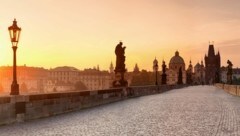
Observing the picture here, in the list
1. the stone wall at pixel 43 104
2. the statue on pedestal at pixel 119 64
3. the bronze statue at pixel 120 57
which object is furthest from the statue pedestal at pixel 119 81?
the stone wall at pixel 43 104

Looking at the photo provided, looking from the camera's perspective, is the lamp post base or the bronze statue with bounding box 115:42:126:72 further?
the bronze statue with bounding box 115:42:126:72

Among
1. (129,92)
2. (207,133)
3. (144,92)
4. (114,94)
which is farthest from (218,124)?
(144,92)

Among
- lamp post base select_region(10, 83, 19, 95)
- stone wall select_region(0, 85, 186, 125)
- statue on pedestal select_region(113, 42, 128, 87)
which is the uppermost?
statue on pedestal select_region(113, 42, 128, 87)

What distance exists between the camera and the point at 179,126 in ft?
40.9

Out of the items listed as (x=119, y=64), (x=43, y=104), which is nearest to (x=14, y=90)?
(x=43, y=104)

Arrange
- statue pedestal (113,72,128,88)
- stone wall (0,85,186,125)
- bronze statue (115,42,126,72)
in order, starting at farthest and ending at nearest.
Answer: bronze statue (115,42,126,72) < statue pedestal (113,72,128,88) < stone wall (0,85,186,125)

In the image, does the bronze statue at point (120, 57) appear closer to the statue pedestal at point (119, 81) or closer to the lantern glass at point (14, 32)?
the statue pedestal at point (119, 81)

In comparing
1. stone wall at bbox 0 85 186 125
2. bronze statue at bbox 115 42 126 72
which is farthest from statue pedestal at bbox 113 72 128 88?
stone wall at bbox 0 85 186 125

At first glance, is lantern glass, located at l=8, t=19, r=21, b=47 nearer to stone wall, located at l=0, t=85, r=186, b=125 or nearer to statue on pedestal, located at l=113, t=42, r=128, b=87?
stone wall, located at l=0, t=85, r=186, b=125

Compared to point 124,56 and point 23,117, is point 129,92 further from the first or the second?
point 23,117

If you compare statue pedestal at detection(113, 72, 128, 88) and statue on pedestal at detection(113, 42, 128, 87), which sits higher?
statue on pedestal at detection(113, 42, 128, 87)

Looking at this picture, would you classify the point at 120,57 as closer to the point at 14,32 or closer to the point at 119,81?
the point at 119,81

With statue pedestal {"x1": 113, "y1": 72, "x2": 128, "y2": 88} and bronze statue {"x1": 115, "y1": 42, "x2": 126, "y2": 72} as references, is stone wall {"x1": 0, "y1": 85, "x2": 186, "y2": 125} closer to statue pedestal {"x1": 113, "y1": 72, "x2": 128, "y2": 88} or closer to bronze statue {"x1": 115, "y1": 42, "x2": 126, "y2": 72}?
statue pedestal {"x1": 113, "y1": 72, "x2": 128, "y2": 88}

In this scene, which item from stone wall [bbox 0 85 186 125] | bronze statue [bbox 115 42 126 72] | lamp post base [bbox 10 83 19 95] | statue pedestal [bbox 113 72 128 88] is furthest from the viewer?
bronze statue [bbox 115 42 126 72]
